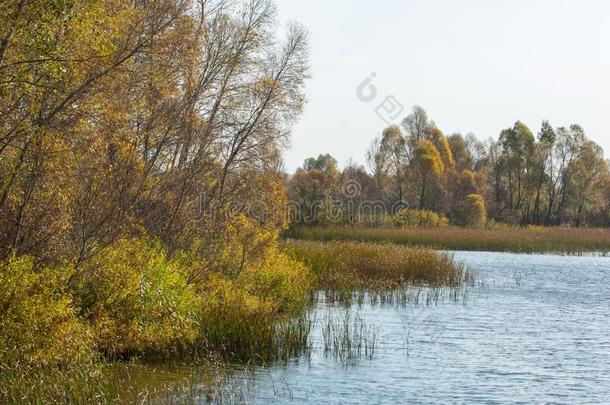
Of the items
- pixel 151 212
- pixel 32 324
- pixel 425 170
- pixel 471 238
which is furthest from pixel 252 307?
pixel 425 170

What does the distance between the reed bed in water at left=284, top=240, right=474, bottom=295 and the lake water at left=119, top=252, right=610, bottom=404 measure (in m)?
1.88

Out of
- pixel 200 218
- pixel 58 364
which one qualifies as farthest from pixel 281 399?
pixel 200 218

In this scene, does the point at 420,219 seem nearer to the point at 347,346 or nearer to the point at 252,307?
the point at 252,307

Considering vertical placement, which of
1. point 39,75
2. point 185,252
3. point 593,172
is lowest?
point 185,252

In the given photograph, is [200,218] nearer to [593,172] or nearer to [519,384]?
[519,384]

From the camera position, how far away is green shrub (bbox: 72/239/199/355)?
524 inches

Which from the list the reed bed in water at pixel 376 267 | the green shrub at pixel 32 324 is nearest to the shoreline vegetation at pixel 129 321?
the green shrub at pixel 32 324

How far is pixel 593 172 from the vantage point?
7644 cm

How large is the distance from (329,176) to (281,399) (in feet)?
137

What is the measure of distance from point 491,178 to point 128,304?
68639 mm

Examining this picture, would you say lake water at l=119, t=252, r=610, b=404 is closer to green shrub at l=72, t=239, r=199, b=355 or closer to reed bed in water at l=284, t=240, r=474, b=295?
green shrub at l=72, t=239, r=199, b=355

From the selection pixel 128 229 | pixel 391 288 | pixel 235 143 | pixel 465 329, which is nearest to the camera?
pixel 128 229

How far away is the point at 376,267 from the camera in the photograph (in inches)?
1052

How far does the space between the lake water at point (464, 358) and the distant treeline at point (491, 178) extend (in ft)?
110
